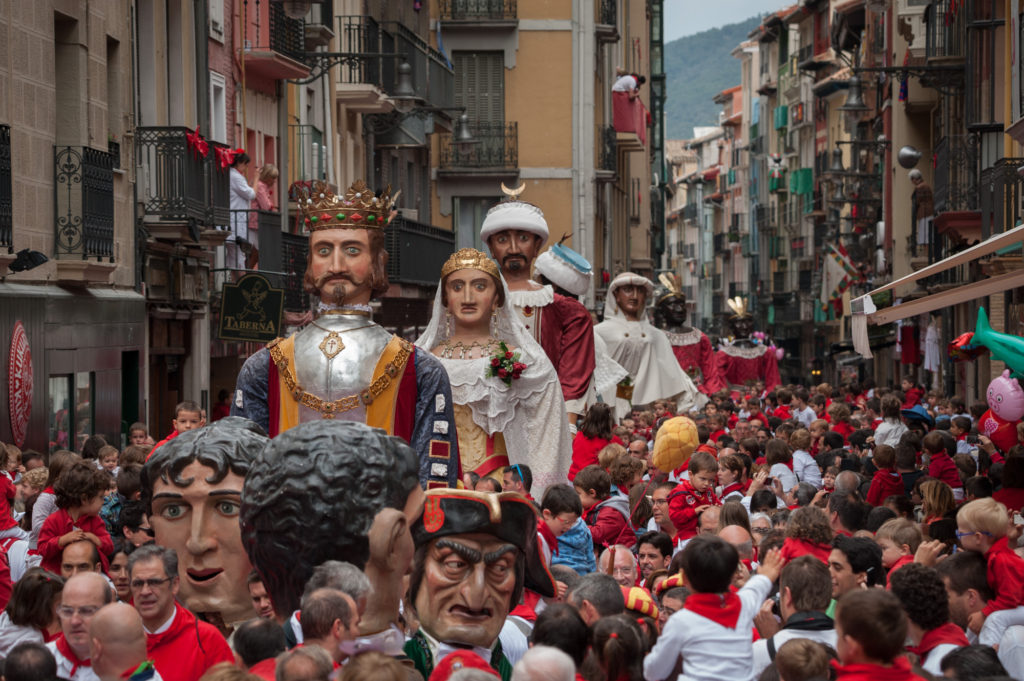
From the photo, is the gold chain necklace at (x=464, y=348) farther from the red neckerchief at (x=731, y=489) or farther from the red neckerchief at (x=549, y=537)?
the red neckerchief at (x=549, y=537)

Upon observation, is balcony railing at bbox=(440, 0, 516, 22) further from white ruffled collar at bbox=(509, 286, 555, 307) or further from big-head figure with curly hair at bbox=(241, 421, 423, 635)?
big-head figure with curly hair at bbox=(241, 421, 423, 635)

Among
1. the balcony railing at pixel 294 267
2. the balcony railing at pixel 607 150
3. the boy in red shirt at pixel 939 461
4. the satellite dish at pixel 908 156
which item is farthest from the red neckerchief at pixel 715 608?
the balcony railing at pixel 607 150

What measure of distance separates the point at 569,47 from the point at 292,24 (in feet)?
49.6

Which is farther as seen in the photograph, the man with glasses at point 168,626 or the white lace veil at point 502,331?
the white lace veil at point 502,331

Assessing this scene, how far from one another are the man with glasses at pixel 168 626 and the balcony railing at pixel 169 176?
16.0 meters

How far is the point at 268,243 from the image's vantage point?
24891 millimetres

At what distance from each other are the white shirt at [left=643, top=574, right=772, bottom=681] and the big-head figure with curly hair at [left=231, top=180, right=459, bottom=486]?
1863 millimetres

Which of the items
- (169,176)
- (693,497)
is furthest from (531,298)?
(169,176)

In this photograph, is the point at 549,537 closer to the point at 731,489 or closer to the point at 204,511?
the point at 204,511

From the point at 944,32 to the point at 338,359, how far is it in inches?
1001

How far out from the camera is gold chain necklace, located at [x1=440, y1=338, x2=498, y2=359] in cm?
1094

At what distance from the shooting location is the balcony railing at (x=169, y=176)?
842 inches

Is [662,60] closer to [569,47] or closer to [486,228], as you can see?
[569,47]

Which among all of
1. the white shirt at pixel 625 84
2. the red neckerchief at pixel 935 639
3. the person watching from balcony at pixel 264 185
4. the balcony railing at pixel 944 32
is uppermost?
the white shirt at pixel 625 84
